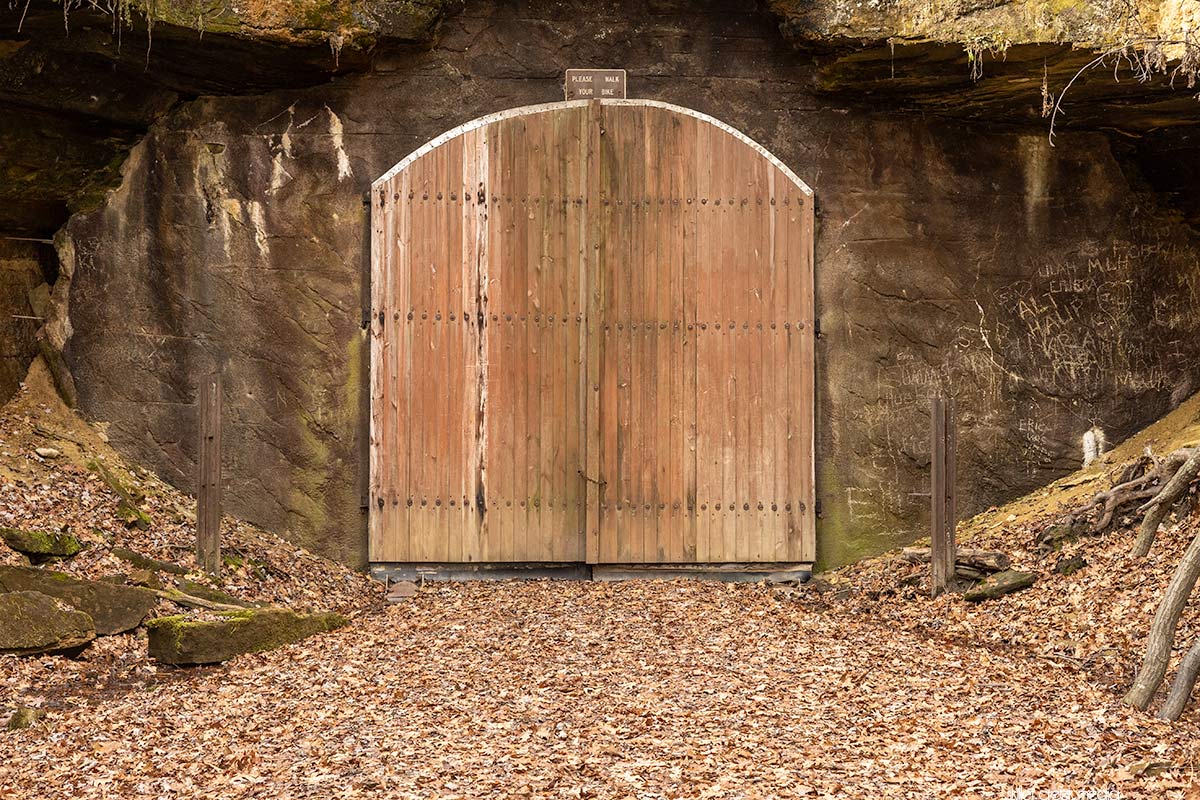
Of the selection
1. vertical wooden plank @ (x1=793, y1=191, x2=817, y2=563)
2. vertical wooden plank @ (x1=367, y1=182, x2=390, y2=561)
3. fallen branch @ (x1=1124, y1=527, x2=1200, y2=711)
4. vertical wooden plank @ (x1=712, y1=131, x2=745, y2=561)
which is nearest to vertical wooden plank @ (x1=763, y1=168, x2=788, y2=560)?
vertical wooden plank @ (x1=793, y1=191, x2=817, y2=563)

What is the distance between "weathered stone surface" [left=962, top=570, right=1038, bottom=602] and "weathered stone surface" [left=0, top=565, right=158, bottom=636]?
435 cm

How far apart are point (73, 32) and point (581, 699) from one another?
5174mm

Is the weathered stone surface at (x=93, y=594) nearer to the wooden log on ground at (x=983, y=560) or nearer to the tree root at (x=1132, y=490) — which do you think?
the wooden log on ground at (x=983, y=560)

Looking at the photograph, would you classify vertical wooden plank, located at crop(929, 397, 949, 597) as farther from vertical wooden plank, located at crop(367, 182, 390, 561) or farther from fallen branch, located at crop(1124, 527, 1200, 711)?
vertical wooden plank, located at crop(367, 182, 390, 561)

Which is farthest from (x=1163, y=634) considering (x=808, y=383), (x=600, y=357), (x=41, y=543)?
(x=41, y=543)

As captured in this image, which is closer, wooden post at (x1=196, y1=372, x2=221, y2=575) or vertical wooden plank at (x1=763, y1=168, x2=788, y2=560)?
wooden post at (x1=196, y1=372, x2=221, y2=575)

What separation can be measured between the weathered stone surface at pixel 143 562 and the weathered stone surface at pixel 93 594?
1.75 ft

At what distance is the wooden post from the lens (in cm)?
727

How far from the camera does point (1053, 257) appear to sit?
28.8 feet

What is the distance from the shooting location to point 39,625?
592 cm

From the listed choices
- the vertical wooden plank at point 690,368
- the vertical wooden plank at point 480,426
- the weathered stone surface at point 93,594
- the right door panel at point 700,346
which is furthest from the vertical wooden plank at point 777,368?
the weathered stone surface at point 93,594

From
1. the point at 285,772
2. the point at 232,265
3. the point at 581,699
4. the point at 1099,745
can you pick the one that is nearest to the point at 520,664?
the point at 581,699

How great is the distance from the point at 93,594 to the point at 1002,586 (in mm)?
4707

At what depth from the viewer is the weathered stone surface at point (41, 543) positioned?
6559 millimetres
